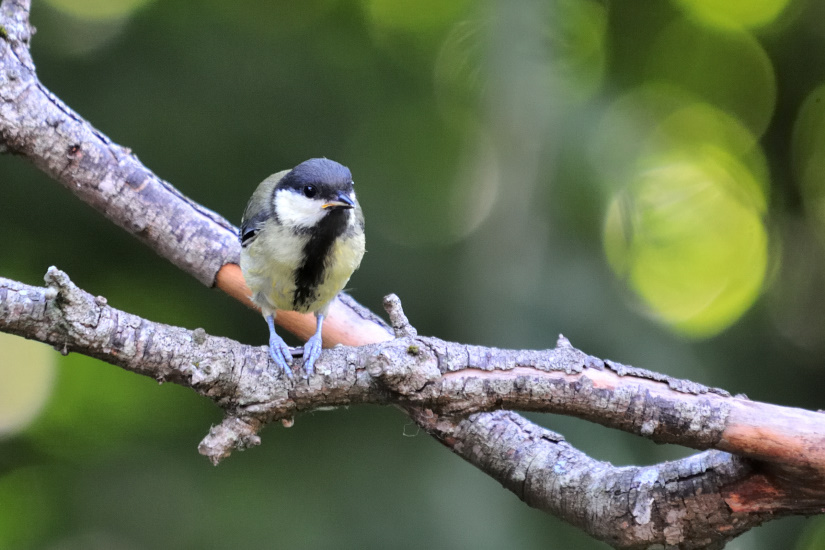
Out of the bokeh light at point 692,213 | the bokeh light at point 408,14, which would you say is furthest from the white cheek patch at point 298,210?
the bokeh light at point 408,14

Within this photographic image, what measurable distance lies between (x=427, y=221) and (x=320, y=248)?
1.54 meters

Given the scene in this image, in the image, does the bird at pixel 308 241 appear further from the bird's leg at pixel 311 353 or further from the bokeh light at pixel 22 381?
the bokeh light at pixel 22 381

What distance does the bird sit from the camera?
5.60 ft

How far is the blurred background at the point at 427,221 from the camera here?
2607mm

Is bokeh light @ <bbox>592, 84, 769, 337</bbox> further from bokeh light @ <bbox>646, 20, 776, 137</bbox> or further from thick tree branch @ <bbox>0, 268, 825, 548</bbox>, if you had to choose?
thick tree branch @ <bbox>0, 268, 825, 548</bbox>

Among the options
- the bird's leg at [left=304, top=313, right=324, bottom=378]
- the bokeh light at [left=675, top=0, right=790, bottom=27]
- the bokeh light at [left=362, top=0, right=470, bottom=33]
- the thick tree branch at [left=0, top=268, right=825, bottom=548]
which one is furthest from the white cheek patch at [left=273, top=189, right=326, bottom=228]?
the bokeh light at [left=675, top=0, right=790, bottom=27]

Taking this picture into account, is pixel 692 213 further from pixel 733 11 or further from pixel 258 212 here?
pixel 258 212

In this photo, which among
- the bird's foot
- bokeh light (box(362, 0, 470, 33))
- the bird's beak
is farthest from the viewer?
bokeh light (box(362, 0, 470, 33))

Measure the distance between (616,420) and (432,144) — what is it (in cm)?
223

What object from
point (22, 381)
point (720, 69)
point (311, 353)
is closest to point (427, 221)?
point (720, 69)

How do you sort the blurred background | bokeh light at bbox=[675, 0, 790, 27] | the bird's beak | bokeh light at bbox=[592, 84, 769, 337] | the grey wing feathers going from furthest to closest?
1. bokeh light at bbox=[675, 0, 790, 27]
2. bokeh light at bbox=[592, 84, 769, 337]
3. the blurred background
4. the grey wing feathers
5. the bird's beak

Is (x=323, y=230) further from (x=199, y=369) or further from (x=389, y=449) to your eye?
(x=389, y=449)

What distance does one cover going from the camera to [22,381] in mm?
2887

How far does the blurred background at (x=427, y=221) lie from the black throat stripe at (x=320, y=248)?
102 cm
